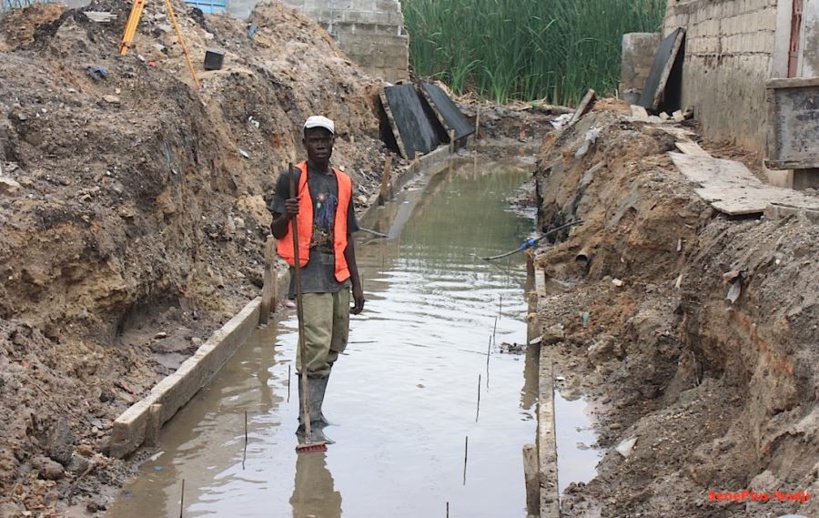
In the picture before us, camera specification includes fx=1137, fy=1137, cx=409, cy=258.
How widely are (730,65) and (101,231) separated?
30.3 feet

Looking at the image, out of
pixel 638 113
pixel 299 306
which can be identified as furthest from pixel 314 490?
pixel 638 113

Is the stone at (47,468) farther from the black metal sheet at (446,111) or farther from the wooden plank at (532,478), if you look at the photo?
the black metal sheet at (446,111)

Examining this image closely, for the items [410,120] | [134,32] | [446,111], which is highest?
[134,32]

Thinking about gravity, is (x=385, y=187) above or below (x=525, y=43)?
below

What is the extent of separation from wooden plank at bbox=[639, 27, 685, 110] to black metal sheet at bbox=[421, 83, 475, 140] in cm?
581

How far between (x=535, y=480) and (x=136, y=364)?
3.49 metres

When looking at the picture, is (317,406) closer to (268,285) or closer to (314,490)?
(314,490)

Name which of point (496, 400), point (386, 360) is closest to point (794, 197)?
point (496, 400)

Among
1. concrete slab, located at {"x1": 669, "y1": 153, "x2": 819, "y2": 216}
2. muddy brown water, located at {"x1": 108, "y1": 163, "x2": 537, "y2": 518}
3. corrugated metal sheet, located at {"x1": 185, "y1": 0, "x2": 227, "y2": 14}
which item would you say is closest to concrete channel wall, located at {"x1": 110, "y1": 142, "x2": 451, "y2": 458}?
muddy brown water, located at {"x1": 108, "y1": 163, "x2": 537, "y2": 518}

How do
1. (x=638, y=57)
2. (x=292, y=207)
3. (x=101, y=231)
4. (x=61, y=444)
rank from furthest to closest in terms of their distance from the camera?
(x=638, y=57) < (x=101, y=231) < (x=292, y=207) < (x=61, y=444)

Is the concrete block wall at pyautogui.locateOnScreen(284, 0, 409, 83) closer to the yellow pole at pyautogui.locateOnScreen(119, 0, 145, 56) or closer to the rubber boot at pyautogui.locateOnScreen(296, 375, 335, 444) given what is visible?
the yellow pole at pyautogui.locateOnScreen(119, 0, 145, 56)

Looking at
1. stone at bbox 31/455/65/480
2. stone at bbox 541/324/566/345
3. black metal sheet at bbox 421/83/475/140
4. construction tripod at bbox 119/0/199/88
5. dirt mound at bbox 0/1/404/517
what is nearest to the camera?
stone at bbox 31/455/65/480

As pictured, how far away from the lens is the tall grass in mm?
29328

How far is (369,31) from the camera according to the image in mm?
27109
